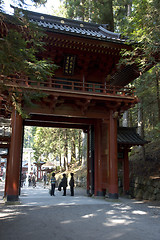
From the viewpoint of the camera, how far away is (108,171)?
36.0 feet

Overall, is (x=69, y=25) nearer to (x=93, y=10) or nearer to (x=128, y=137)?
(x=128, y=137)

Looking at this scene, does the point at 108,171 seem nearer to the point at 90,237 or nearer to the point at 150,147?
the point at 90,237

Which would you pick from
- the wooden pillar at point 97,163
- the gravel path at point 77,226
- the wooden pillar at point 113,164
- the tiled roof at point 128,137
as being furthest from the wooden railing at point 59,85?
the gravel path at point 77,226

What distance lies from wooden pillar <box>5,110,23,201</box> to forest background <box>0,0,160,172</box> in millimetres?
1211

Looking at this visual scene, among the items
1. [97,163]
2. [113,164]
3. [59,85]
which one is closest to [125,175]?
[97,163]

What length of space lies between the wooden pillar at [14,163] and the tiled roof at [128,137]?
6119mm

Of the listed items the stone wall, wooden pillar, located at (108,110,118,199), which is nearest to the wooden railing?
wooden pillar, located at (108,110,118,199)

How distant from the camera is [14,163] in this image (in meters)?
9.28

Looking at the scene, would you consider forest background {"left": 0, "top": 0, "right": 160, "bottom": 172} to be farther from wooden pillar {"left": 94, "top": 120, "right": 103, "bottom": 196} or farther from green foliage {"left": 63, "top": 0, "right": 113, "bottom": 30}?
wooden pillar {"left": 94, "top": 120, "right": 103, "bottom": 196}

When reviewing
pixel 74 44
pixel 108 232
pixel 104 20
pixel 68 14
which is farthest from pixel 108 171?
pixel 68 14

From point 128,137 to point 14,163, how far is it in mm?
7580

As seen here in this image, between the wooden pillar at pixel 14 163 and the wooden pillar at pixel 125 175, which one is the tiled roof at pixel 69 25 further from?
the wooden pillar at pixel 125 175

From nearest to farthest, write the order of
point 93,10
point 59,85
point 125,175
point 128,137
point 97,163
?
point 59,85
point 97,163
point 125,175
point 128,137
point 93,10

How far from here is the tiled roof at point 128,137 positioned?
12.7 meters
